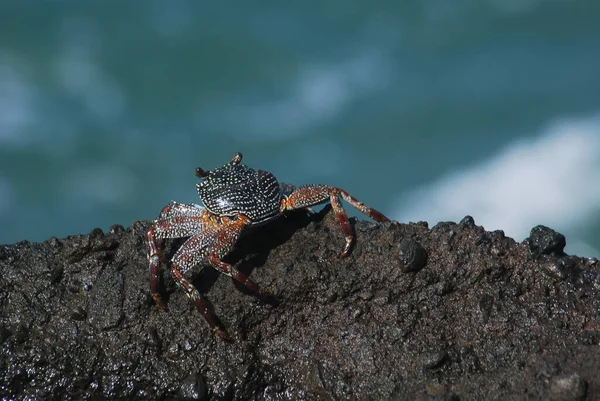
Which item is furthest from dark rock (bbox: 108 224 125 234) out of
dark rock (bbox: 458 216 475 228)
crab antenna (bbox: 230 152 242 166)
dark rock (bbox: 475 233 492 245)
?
dark rock (bbox: 475 233 492 245)

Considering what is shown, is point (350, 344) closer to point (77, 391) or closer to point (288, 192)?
point (288, 192)

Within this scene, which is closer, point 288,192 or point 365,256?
point 365,256

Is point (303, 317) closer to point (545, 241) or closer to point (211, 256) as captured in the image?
point (211, 256)

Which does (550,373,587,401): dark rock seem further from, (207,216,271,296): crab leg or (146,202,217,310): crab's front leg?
(146,202,217,310): crab's front leg

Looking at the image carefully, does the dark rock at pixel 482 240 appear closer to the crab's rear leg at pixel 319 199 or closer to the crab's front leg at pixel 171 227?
the crab's rear leg at pixel 319 199

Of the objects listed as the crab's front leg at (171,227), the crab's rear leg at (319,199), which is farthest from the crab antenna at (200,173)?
the crab's rear leg at (319,199)

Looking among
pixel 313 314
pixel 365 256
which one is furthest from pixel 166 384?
pixel 365 256

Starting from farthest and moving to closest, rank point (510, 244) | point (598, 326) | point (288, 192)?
point (288, 192) < point (510, 244) < point (598, 326)

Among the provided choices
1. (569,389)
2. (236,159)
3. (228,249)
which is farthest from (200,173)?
(569,389)
